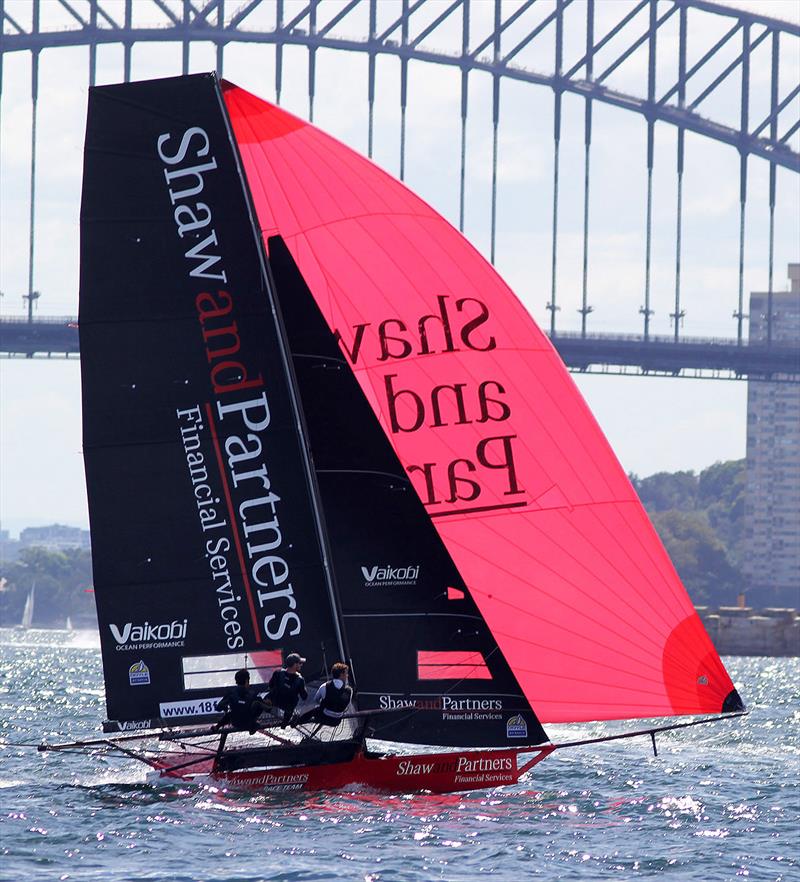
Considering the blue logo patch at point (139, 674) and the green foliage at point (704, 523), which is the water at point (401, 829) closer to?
the blue logo patch at point (139, 674)

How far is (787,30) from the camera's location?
49906mm

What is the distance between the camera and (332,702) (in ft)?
32.1

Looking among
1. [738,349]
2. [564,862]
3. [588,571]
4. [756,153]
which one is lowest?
[564,862]

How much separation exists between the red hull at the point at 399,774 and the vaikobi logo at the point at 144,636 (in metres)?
0.65

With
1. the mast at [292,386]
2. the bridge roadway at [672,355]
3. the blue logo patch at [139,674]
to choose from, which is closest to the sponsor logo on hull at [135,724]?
the blue logo patch at [139,674]

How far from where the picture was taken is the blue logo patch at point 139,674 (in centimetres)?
1020

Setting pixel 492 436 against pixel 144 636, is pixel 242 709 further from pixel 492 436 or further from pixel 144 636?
pixel 492 436

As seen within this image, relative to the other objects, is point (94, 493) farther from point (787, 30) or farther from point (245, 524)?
point (787, 30)

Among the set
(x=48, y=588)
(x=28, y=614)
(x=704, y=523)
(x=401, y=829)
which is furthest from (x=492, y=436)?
(x=48, y=588)

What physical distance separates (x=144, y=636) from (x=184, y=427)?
1.12 metres

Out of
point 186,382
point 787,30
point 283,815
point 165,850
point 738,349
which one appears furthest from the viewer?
point 787,30

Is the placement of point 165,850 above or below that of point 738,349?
below

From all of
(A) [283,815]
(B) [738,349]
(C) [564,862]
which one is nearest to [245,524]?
(A) [283,815]

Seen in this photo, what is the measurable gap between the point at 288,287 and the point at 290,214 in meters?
0.50
